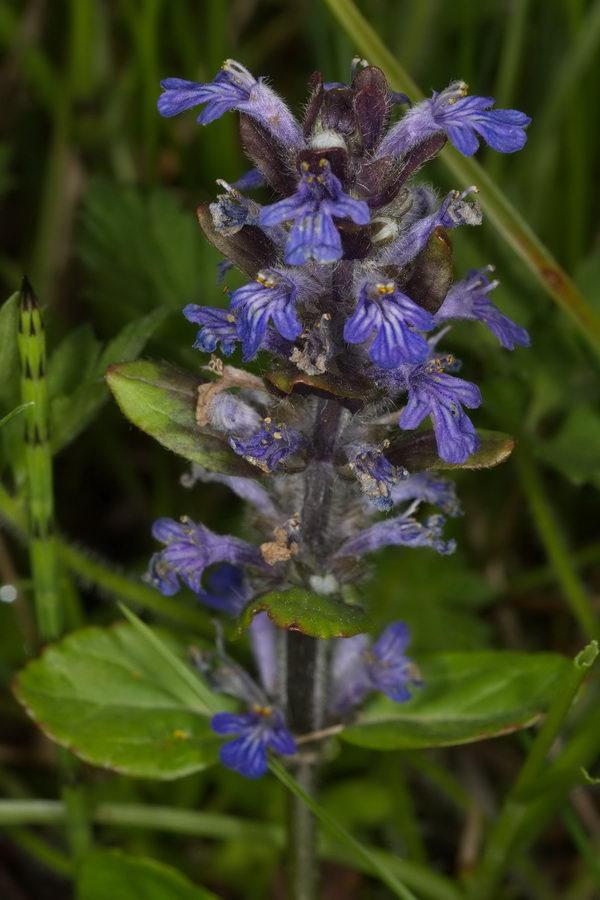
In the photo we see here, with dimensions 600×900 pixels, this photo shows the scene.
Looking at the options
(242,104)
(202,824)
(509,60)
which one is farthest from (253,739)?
(509,60)

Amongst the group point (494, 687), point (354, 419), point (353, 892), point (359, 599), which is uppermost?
point (354, 419)

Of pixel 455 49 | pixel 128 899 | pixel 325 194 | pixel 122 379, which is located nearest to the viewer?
pixel 325 194

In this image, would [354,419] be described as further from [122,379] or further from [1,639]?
[1,639]

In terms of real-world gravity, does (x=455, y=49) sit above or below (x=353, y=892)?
above

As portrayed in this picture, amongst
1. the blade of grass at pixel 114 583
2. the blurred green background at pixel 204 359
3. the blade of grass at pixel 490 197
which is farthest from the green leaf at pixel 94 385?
the blade of grass at pixel 490 197

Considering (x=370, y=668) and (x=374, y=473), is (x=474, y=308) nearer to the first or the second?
(x=374, y=473)

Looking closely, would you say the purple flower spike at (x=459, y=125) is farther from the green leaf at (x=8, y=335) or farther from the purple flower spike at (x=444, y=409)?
the green leaf at (x=8, y=335)

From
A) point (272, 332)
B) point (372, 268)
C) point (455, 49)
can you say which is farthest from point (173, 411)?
point (455, 49)
